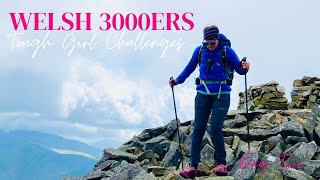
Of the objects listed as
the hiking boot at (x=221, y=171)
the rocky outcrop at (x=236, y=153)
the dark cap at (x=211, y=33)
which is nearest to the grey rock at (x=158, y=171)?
the rocky outcrop at (x=236, y=153)

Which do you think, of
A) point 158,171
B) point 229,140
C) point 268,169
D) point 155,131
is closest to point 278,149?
point 229,140

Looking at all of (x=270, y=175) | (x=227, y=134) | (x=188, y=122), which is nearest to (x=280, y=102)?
(x=188, y=122)

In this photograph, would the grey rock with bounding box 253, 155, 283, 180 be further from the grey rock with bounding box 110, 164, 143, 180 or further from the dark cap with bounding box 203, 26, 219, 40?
the dark cap with bounding box 203, 26, 219, 40

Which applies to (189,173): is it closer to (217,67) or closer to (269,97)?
(217,67)

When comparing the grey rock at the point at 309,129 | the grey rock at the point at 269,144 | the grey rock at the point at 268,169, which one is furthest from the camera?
the grey rock at the point at 309,129

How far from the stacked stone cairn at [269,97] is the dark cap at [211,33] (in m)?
16.4

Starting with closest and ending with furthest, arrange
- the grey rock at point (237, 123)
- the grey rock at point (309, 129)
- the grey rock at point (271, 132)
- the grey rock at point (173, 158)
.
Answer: the grey rock at point (173, 158)
the grey rock at point (271, 132)
the grey rock at point (309, 129)
the grey rock at point (237, 123)

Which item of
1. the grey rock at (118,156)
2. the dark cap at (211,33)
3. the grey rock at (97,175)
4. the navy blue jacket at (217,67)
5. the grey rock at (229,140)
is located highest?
the dark cap at (211,33)

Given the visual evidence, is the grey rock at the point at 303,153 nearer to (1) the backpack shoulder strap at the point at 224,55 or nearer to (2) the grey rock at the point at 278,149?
(2) the grey rock at the point at 278,149

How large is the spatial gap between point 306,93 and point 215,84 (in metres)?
20.0

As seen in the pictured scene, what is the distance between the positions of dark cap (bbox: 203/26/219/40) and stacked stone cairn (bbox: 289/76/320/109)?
19.2 m

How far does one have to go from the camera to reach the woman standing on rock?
14.9m

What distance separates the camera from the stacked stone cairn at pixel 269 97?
31.0 meters

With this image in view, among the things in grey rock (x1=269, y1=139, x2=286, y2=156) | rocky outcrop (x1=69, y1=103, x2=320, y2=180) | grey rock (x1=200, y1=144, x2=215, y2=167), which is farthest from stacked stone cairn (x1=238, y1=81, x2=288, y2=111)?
grey rock (x1=200, y1=144, x2=215, y2=167)
